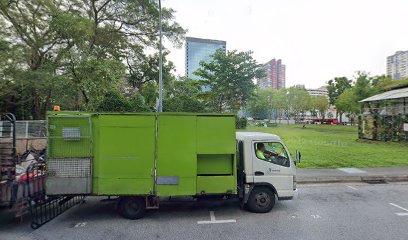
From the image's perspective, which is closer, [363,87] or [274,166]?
[274,166]

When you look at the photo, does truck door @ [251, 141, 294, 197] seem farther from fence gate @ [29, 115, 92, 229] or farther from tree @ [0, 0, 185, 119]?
tree @ [0, 0, 185, 119]

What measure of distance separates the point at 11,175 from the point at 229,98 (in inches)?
1093

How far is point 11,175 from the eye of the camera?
193 inches

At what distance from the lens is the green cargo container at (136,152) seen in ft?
16.8

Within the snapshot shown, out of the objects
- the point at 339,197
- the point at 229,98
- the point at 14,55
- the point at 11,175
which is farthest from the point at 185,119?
the point at 229,98

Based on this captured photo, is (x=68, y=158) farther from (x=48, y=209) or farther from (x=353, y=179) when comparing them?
(x=353, y=179)

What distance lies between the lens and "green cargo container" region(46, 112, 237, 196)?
16.8 ft

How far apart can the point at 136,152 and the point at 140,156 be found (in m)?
0.13

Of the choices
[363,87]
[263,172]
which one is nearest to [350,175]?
[263,172]

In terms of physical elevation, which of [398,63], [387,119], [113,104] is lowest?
[387,119]

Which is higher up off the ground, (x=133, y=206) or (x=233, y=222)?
(x=133, y=206)

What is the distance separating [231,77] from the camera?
30.0 m

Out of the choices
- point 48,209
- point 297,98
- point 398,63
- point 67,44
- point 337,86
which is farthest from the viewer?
point 398,63

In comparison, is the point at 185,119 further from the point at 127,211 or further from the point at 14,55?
the point at 14,55
